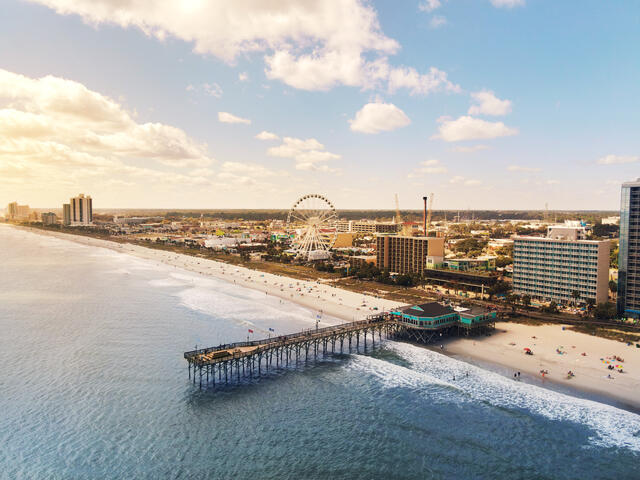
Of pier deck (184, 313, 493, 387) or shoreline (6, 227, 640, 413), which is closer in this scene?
shoreline (6, 227, 640, 413)

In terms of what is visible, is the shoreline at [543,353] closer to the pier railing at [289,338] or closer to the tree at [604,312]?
the pier railing at [289,338]

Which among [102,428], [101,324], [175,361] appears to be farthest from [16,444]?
[101,324]

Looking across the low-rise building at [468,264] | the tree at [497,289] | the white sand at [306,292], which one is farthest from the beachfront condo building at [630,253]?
the white sand at [306,292]

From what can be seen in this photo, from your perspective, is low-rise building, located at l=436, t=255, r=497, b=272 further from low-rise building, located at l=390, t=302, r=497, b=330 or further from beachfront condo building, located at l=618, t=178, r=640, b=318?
low-rise building, located at l=390, t=302, r=497, b=330

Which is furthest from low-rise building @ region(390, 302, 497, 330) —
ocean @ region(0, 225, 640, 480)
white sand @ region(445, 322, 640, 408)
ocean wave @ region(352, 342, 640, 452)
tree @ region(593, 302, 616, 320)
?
tree @ region(593, 302, 616, 320)

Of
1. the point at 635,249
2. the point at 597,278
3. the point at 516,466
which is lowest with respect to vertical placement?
the point at 516,466

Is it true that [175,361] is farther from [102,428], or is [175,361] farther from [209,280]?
[209,280]
